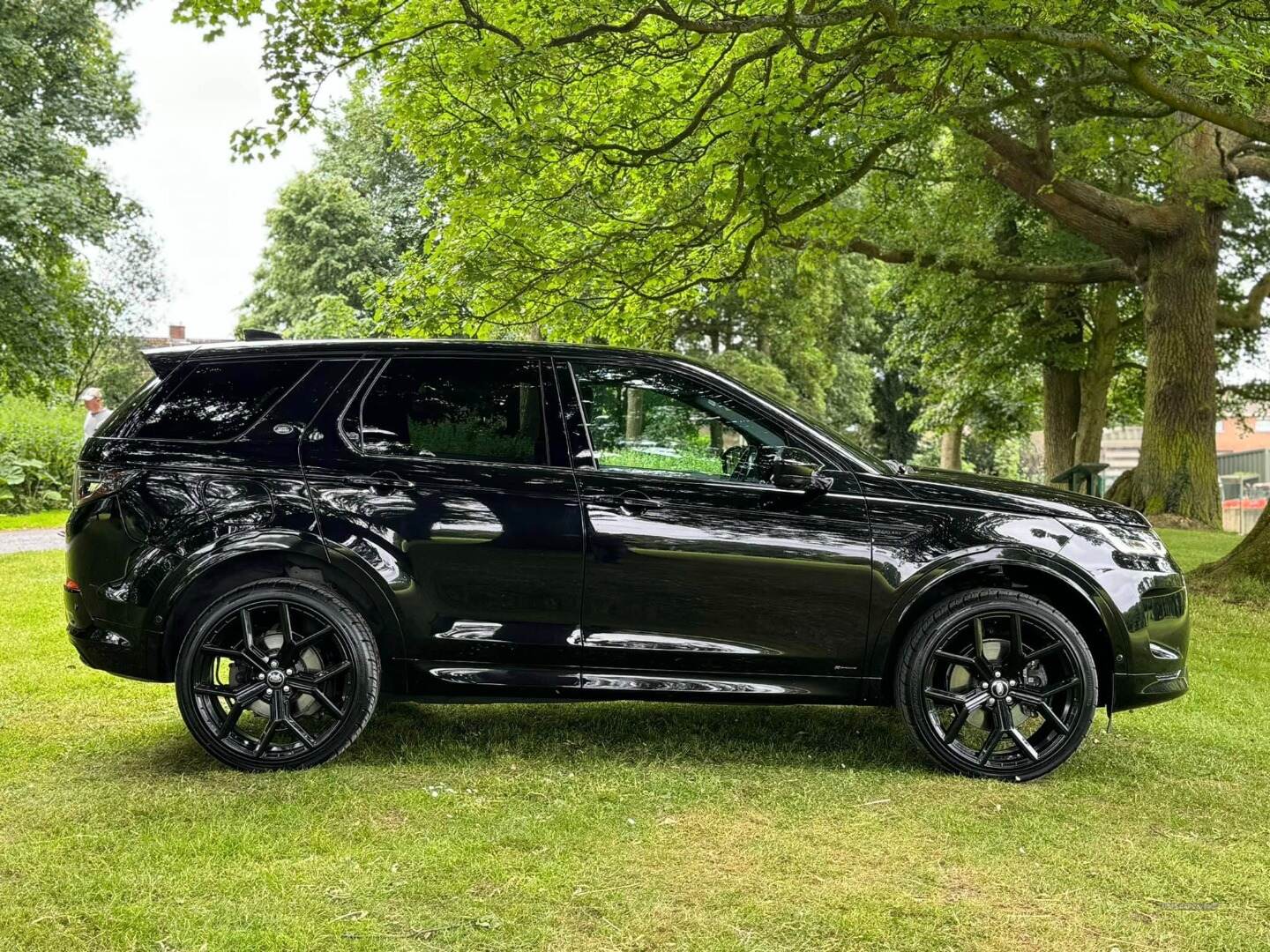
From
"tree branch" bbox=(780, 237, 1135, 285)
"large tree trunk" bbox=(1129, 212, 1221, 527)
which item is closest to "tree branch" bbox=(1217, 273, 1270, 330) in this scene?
"tree branch" bbox=(780, 237, 1135, 285)

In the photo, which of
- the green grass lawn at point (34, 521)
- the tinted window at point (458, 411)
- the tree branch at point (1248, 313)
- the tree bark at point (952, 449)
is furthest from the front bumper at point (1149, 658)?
the tree bark at point (952, 449)

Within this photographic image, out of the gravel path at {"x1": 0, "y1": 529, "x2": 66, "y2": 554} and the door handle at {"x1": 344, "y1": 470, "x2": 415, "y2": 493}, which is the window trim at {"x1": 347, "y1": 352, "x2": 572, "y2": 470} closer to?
the door handle at {"x1": 344, "y1": 470, "x2": 415, "y2": 493}

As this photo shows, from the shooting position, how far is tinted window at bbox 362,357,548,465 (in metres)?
5.07

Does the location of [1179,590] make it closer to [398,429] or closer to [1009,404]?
[398,429]

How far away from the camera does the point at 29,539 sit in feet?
50.0

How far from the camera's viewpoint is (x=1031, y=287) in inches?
945

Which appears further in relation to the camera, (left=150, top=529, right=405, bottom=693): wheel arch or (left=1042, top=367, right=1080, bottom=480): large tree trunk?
(left=1042, top=367, right=1080, bottom=480): large tree trunk

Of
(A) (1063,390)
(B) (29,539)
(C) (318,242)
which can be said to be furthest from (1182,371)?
(C) (318,242)

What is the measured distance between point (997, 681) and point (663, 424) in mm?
1802

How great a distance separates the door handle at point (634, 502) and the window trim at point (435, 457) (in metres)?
0.27

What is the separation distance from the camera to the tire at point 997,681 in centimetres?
495

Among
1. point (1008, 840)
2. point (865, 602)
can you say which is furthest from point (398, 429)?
point (1008, 840)

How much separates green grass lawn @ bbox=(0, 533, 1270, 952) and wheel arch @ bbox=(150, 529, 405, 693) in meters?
0.56

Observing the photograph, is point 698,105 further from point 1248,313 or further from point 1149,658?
point 1248,313
